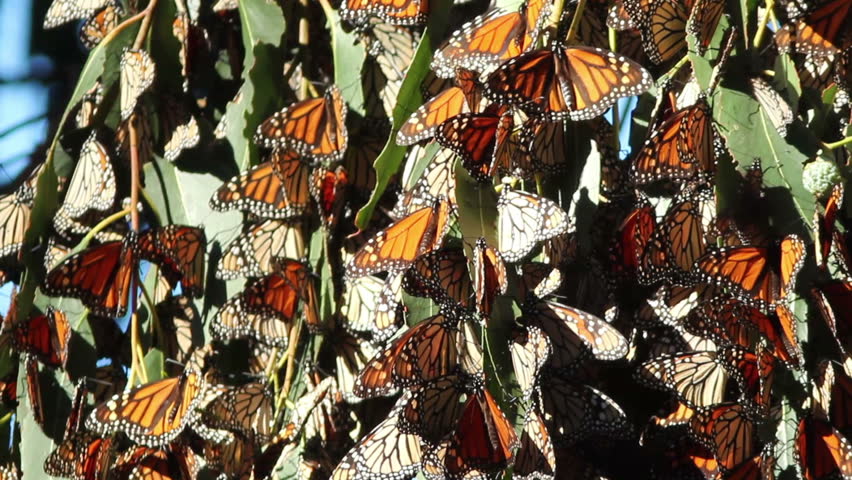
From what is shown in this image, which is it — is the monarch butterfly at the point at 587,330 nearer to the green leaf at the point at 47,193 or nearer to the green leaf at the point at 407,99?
the green leaf at the point at 407,99

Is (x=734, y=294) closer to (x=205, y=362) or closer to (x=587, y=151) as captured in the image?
(x=587, y=151)

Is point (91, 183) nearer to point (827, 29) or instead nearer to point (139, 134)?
point (139, 134)

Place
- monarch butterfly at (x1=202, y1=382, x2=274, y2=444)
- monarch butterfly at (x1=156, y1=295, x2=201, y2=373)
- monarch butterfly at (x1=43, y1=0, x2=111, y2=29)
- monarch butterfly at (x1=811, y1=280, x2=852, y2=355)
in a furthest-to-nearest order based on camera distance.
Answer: monarch butterfly at (x1=43, y1=0, x2=111, y2=29), monarch butterfly at (x1=156, y1=295, x2=201, y2=373), monarch butterfly at (x1=202, y1=382, x2=274, y2=444), monarch butterfly at (x1=811, y1=280, x2=852, y2=355)

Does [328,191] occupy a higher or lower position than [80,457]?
higher

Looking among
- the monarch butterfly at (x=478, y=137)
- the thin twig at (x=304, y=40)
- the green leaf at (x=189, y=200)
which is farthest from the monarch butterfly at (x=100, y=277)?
the monarch butterfly at (x=478, y=137)

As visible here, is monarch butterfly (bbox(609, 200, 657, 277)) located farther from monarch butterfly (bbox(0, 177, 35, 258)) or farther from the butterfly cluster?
monarch butterfly (bbox(0, 177, 35, 258))

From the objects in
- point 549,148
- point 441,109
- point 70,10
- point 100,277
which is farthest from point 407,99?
point 70,10

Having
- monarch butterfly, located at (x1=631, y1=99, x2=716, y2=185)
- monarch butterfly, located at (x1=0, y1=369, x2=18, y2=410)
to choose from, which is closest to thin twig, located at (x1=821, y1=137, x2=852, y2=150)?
monarch butterfly, located at (x1=631, y1=99, x2=716, y2=185)
